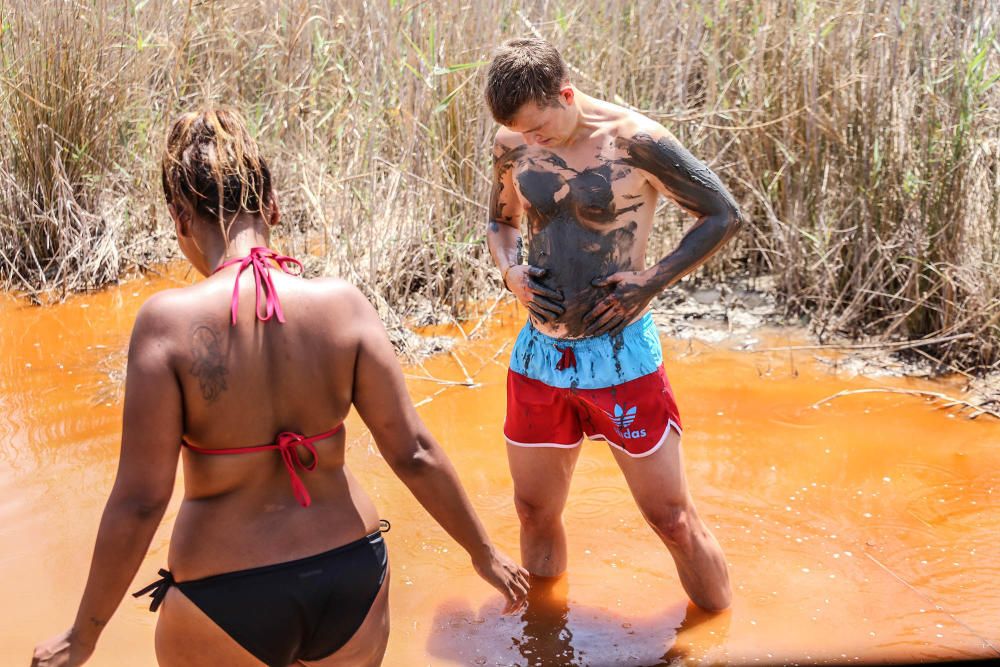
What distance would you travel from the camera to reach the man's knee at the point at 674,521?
112 inches

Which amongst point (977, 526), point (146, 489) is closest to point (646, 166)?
point (146, 489)

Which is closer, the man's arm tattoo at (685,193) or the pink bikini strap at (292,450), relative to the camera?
the pink bikini strap at (292,450)

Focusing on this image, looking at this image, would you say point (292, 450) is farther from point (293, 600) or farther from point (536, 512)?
Answer: point (536, 512)

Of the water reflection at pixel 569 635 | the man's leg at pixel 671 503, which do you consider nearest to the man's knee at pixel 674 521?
the man's leg at pixel 671 503

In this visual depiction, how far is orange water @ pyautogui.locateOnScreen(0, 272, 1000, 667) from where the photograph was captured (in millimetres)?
3146

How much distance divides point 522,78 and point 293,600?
53.3 inches

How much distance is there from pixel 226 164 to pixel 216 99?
180 inches

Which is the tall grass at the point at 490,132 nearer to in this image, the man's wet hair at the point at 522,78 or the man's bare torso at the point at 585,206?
the man's bare torso at the point at 585,206

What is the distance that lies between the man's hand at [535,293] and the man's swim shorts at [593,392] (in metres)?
0.08

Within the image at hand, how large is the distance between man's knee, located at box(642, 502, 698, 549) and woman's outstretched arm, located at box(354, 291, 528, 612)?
803mm

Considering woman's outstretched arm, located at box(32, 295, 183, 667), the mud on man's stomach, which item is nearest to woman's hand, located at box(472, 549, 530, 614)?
woman's outstretched arm, located at box(32, 295, 183, 667)

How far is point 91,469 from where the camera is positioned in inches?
164

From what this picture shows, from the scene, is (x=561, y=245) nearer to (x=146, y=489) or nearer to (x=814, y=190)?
(x=146, y=489)

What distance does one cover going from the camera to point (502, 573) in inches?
84.7
